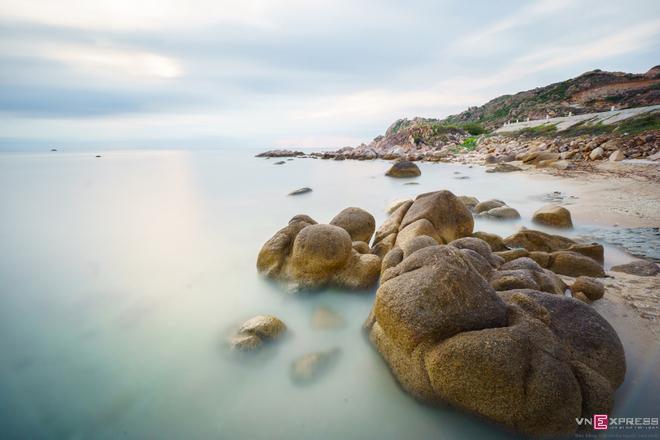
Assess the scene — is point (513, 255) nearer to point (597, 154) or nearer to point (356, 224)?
point (356, 224)

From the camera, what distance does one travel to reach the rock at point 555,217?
8.11 metres

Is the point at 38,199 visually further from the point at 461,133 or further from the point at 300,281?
the point at 461,133

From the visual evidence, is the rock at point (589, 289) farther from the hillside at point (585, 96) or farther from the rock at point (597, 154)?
the hillside at point (585, 96)

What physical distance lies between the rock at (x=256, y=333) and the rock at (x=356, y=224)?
3.09m

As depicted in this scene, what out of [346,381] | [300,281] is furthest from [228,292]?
[346,381]

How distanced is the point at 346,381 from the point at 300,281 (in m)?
2.16

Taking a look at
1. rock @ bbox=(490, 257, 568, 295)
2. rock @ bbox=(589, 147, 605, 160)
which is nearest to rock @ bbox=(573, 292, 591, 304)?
rock @ bbox=(490, 257, 568, 295)

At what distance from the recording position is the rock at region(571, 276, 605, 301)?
14.3ft

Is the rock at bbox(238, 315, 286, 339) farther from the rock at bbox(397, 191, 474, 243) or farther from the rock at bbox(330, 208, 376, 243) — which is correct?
the rock at bbox(397, 191, 474, 243)

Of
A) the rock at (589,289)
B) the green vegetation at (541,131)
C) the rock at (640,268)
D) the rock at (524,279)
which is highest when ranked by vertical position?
the green vegetation at (541,131)

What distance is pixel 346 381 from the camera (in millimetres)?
3605

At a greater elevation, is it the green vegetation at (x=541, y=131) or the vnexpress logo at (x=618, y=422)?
the green vegetation at (x=541, y=131)

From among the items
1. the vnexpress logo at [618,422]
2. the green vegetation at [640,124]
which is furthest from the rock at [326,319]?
the green vegetation at [640,124]

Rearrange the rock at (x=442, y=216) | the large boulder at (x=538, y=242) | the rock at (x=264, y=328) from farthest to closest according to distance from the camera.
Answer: the rock at (x=442, y=216), the large boulder at (x=538, y=242), the rock at (x=264, y=328)
